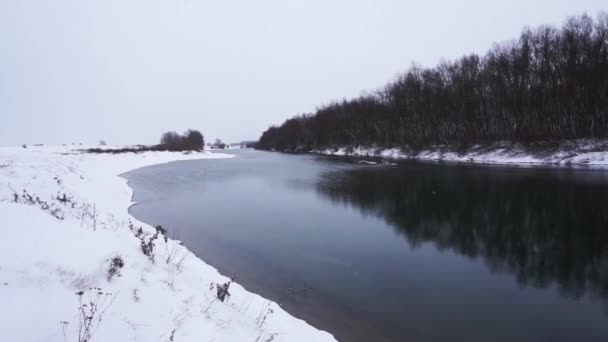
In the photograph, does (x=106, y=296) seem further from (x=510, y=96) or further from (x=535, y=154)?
(x=510, y=96)

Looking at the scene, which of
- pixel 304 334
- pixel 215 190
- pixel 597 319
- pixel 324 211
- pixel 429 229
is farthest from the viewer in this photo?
pixel 215 190

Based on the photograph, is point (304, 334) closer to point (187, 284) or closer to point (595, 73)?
point (187, 284)

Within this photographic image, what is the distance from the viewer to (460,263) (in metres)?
7.89

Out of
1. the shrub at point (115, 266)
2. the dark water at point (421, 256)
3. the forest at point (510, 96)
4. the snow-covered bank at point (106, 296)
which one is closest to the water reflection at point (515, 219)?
the dark water at point (421, 256)

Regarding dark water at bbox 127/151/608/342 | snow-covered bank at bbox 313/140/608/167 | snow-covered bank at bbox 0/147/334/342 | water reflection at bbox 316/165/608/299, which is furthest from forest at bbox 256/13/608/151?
snow-covered bank at bbox 0/147/334/342

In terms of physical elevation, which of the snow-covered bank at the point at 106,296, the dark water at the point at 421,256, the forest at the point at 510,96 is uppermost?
the forest at the point at 510,96

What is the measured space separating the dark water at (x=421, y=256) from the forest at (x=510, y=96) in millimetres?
24133

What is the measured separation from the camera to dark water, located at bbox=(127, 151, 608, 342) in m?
5.31

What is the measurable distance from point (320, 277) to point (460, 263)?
406 cm

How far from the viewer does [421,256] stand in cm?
841

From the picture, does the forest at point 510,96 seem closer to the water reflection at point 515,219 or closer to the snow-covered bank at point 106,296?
the water reflection at point 515,219

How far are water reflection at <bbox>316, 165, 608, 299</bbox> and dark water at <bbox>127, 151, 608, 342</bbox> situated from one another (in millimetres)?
50

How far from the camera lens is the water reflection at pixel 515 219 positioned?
24.4 ft

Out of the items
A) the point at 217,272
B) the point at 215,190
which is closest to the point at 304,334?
the point at 217,272
